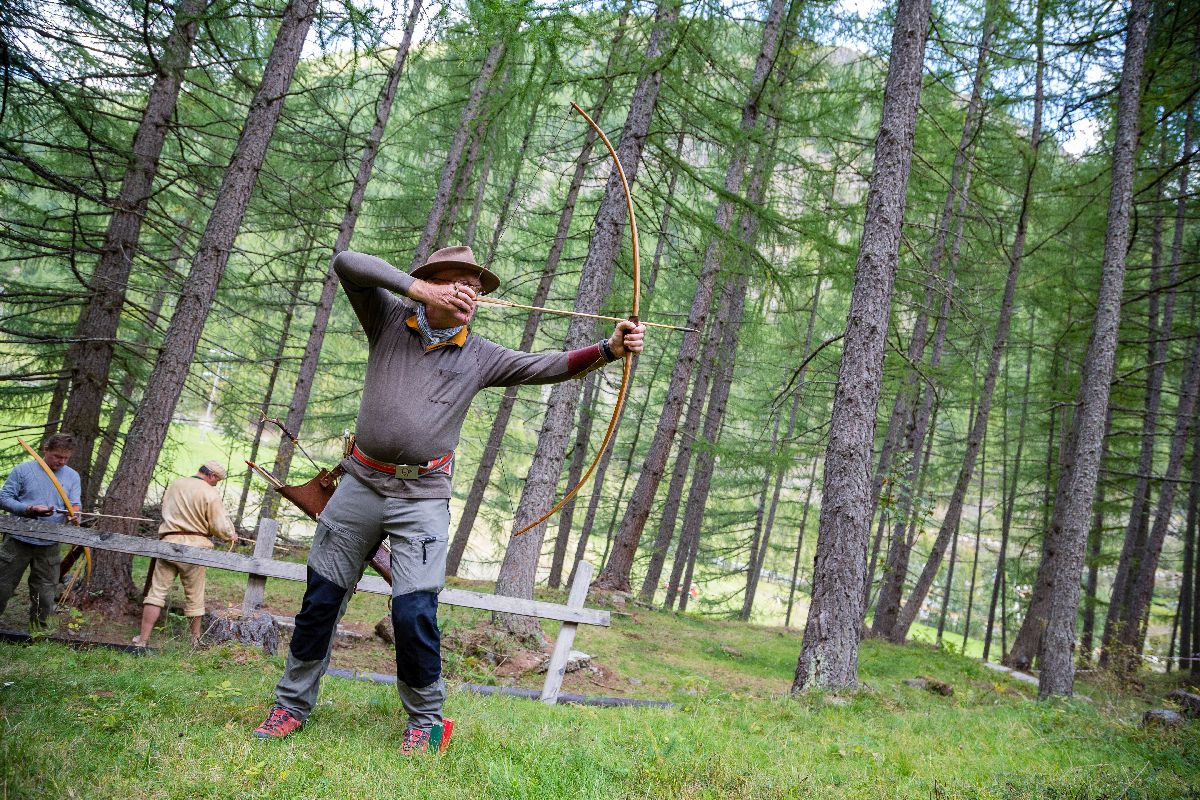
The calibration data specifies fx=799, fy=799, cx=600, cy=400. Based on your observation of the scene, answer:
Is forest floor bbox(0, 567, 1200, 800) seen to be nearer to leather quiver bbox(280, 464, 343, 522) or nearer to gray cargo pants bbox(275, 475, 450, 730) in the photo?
gray cargo pants bbox(275, 475, 450, 730)

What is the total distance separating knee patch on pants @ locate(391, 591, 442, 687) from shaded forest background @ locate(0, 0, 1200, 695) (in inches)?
151

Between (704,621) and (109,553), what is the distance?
11.4 metres

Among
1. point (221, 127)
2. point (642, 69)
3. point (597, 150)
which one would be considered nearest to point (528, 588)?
point (642, 69)

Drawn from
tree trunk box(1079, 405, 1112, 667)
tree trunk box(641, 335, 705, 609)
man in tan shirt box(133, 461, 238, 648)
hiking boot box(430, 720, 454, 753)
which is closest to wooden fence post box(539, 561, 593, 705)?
hiking boot box(430, 720, 454, 753)

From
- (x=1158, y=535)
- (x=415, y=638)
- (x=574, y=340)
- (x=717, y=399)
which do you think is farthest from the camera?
(x=717, y=399)

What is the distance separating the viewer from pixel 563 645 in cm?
626

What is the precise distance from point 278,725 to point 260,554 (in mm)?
3255

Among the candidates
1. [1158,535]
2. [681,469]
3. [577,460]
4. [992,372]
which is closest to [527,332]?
[577,460]

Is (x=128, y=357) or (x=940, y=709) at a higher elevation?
(x=128, y=357)

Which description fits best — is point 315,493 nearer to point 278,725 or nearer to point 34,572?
point 278,725

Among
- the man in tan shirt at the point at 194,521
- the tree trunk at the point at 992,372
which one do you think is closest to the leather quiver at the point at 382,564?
the man in tan shirt at the point at 194,521

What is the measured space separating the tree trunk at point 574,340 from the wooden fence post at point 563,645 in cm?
225

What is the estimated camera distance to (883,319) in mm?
7516

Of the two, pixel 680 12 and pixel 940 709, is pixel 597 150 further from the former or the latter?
pixel 940 709
